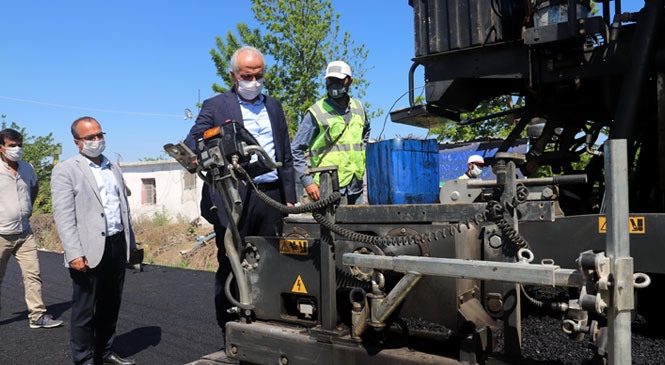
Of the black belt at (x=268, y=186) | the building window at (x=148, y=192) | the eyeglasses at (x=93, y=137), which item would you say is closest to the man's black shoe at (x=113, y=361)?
the eyeglasses at (x=93, y=137)

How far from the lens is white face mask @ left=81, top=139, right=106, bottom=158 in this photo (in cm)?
476

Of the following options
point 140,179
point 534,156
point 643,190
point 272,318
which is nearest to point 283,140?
point 272,318

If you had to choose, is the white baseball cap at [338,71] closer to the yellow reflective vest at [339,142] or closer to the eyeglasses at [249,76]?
the yellow reflective vest at [339,142]

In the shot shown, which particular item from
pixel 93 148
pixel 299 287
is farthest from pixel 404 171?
pixel 93 148

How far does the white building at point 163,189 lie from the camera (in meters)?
25.6

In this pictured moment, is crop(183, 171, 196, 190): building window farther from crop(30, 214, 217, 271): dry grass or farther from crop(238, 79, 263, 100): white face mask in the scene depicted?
crop(238, 79, 263, 100): white face mask

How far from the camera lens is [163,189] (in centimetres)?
2734

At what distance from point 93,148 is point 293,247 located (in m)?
2.57

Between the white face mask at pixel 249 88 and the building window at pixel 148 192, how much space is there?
2537cm

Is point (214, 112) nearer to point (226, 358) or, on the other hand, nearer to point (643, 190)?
point (226, 358)

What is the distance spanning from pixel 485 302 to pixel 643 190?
4.91ft

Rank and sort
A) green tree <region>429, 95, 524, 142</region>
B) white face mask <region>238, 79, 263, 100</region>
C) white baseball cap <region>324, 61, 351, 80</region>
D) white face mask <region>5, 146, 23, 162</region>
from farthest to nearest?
green tree <region>429, 95, 524, 142</region> → white face mask <region>5, 146, 23, 162</region> → white baseball cap <region>324, 61, 351, 80</region> → white face mask <region>238, 79, 263, 100</region>

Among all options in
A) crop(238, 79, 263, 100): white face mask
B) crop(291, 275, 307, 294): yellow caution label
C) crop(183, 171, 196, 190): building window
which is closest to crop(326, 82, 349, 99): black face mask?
crop(238, 79, 263, 100): white face mask

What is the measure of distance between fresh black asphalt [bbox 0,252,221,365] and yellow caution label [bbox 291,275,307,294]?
93.2 inches
